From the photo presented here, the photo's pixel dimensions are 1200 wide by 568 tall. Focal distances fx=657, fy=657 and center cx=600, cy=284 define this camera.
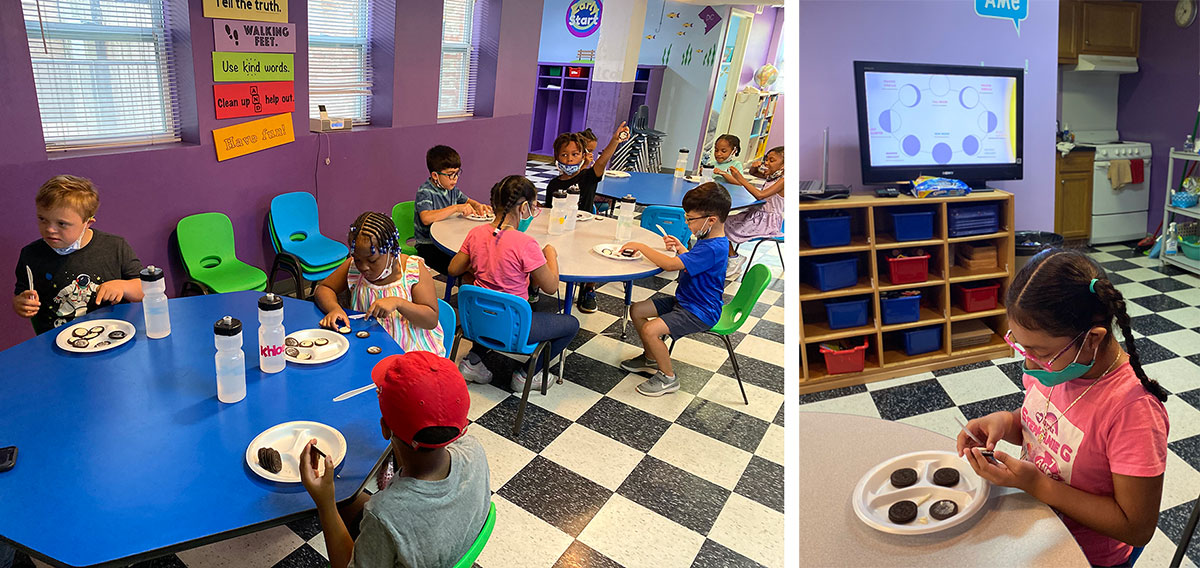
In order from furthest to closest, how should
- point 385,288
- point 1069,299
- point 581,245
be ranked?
point 581,245
point 385,288
point 1069,299

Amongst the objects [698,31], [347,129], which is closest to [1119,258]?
[347,129]

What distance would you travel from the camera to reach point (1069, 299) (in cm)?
108

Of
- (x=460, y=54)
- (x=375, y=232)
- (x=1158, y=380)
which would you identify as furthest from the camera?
(x=460, y=54)

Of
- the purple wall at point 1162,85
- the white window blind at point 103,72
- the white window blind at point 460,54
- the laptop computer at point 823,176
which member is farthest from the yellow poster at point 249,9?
the purple wall at point 1162,85

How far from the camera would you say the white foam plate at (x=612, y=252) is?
289cm

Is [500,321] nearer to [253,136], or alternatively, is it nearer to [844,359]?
[844,359]

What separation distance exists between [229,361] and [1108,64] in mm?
2684

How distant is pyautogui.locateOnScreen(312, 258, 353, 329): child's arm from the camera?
184cm

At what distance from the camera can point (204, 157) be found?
3068mm

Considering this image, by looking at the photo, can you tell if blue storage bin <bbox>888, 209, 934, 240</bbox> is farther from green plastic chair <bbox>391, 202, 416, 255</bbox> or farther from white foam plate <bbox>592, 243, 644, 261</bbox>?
green plastic chair <bbox>391, 202, 416, 255</bbox>

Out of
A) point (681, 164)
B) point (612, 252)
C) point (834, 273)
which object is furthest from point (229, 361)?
point (681, 164)

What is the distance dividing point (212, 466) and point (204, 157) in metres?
2.34

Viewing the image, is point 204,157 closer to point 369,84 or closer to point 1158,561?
point 369,84

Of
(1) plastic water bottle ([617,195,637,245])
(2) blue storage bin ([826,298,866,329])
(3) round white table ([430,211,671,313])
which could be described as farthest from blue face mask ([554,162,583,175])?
(2) blue storage bin ([826,298,866,329])
